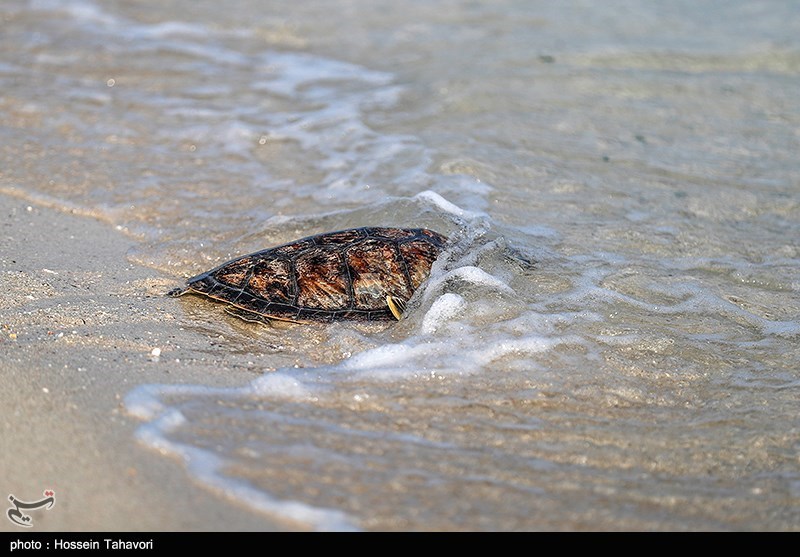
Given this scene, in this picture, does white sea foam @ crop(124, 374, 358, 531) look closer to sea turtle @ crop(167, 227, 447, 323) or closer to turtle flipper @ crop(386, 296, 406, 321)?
sea turtle @ crop(167, 227, 447, 323)

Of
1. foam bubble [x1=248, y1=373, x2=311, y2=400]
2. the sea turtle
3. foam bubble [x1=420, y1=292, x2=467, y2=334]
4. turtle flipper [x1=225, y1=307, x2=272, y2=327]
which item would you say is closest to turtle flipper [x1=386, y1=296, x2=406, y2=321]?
the sea turtle

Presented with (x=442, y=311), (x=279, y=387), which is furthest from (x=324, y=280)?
(x=279, y=387)

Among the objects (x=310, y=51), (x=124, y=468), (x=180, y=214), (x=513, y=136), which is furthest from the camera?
(x=310, y=51)

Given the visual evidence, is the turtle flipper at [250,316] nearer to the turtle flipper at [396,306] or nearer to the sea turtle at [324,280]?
the sea turtle at [324,280]

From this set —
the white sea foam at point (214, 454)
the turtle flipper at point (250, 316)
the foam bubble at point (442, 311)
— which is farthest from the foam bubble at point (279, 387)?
the foam bubble at point (442, 311)

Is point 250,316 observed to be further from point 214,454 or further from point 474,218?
point 474,218

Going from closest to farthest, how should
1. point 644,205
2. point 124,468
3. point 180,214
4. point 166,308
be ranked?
1. point 124,468
2. point 166,308
3. point 180,214
4. point 644,205
